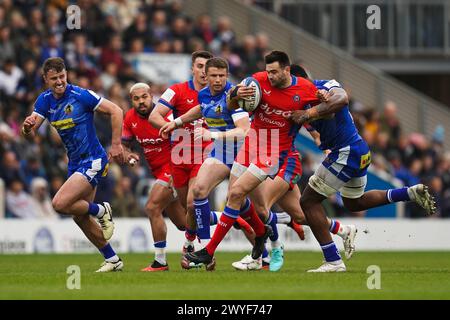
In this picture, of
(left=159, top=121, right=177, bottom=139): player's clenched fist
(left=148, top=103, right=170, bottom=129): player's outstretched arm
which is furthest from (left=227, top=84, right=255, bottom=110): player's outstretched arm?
(left=148, top=103, right=170, bottom=129): player's outstretched arm

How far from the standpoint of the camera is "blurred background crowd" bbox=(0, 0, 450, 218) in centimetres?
2536

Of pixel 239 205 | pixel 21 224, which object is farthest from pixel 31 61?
pixel 239 205

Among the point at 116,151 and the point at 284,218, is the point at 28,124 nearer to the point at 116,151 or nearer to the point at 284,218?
the point at 116,151

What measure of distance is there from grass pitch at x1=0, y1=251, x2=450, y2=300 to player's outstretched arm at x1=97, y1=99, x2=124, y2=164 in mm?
1556

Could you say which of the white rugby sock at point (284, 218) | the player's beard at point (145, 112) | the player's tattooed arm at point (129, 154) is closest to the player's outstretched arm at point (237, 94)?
the player's tattooed arm at point (129, 154)

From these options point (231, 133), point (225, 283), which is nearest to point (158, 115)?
point (231, 133)

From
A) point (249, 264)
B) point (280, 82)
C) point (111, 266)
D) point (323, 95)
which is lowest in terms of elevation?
point (249, 264)

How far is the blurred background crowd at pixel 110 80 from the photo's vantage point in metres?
25.4

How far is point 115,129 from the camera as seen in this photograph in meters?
16.4

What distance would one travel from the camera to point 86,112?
1672 cm

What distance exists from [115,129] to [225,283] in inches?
123

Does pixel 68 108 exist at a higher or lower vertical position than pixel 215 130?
higher

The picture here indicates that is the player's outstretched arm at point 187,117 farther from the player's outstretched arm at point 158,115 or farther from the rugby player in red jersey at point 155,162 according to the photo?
the rugby player in red jersey at point 155,162
